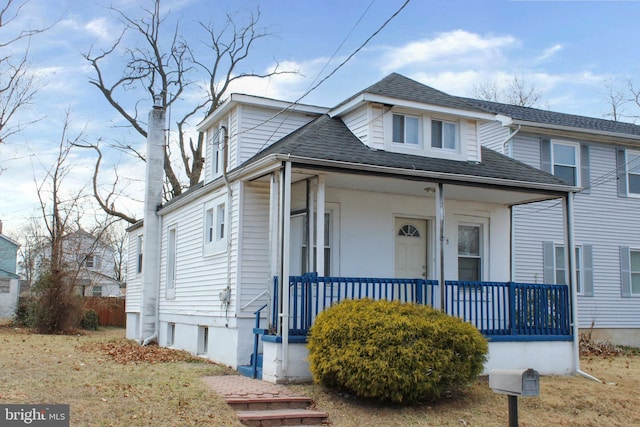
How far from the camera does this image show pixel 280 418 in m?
8.31

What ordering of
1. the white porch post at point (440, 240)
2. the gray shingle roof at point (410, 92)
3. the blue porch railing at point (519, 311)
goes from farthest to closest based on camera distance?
the gray shingle roof at point (410, 92), the blue porch railing at point (519, 311), the white porch post at point (440, 240)

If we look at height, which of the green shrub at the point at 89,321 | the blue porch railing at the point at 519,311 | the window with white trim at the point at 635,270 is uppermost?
the window with white trim at the point at 635,270

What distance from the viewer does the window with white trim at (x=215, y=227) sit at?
13.3 metres

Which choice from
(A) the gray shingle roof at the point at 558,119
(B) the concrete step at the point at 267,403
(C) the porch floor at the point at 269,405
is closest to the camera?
(C) the porch floor at the point at 269,405

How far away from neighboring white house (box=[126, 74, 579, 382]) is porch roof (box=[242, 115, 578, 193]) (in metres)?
0.04

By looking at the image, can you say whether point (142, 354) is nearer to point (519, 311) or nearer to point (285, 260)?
point (285, 260)

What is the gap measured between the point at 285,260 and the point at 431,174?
3.12 meters

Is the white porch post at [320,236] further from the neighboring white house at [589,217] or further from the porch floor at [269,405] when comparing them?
the neighboring white house at [589,217]

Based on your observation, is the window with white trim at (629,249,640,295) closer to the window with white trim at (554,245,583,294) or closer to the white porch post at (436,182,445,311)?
the window with white trim at (554,245,583,294)

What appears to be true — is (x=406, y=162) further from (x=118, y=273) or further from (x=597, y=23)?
(x=118, y=273)

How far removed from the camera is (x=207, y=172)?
15.9m

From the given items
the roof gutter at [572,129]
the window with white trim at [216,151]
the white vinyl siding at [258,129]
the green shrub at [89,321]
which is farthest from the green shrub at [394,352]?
the green shrub at [89,321]

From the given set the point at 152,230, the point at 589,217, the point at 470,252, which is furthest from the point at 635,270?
the point at 152,230

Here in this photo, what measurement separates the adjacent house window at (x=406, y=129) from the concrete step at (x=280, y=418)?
6209mm
